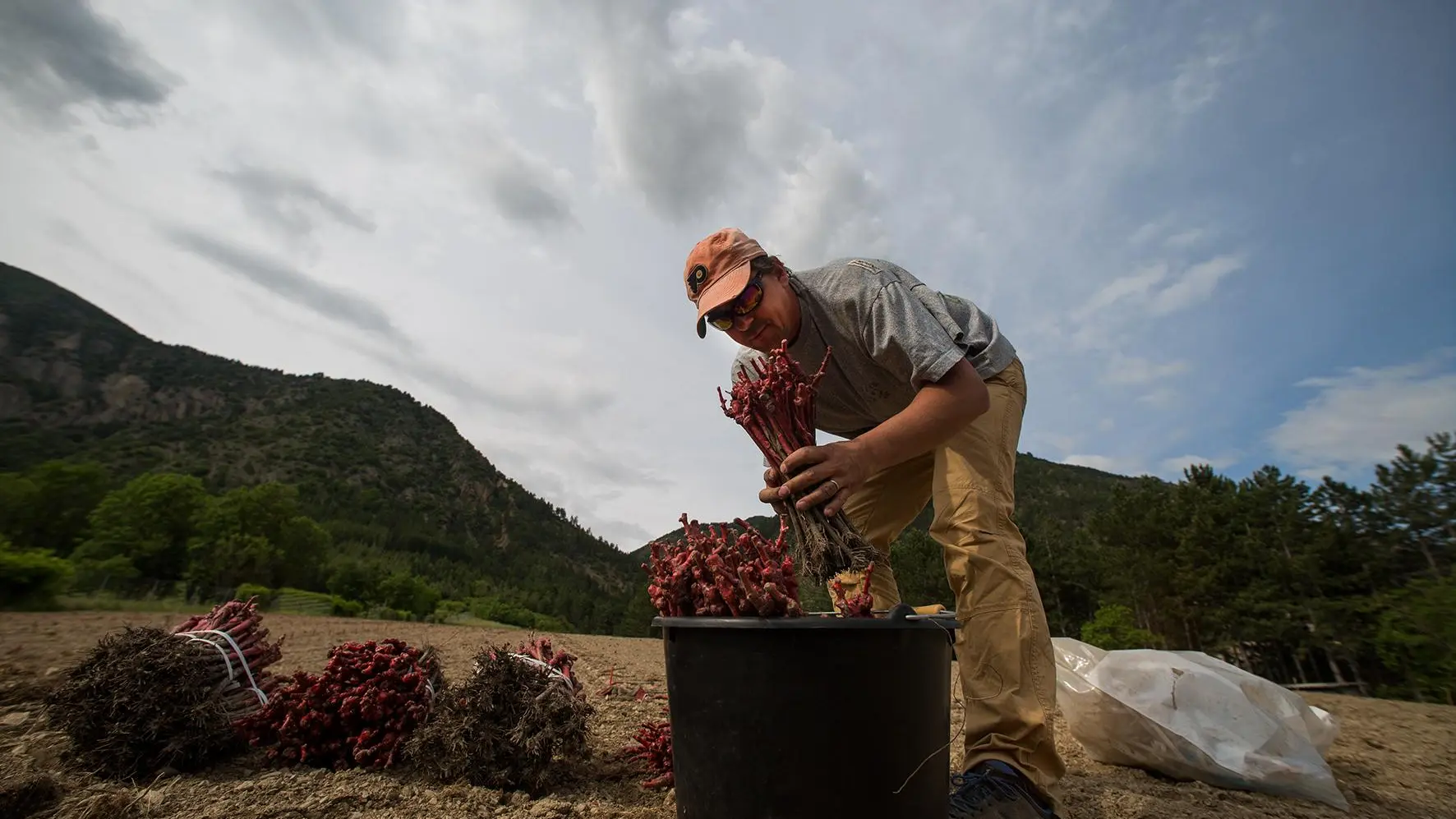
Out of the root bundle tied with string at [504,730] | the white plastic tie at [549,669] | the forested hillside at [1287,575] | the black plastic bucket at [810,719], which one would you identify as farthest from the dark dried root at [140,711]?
the forested hillside at [1287,575]

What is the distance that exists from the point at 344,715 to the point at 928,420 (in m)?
2.93

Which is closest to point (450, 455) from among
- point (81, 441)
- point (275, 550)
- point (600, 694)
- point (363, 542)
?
point (363, 542)

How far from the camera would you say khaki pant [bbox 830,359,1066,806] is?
2219 millimetres

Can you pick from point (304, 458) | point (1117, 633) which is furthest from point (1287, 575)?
point (304, 458)

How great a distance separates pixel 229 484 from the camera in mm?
70750

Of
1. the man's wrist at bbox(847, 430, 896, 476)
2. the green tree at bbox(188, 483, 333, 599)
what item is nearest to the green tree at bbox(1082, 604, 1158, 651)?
the man's wrist at bbox(847, 430, 896, 476)

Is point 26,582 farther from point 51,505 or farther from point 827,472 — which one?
point 51,505

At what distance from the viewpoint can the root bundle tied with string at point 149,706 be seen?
2.52 meters

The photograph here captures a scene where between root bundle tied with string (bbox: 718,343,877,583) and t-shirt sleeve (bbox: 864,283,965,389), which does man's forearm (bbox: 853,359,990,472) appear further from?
root bundle tied with string (bbox: 718,343,877,583)

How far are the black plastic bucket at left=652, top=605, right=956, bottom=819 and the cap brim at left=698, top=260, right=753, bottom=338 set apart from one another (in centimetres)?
140

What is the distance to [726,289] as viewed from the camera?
2.60 metres

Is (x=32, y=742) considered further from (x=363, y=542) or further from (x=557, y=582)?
(x=363, y=542)

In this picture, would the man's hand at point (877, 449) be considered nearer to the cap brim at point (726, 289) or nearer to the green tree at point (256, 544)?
the cap brim at point (726, 289)

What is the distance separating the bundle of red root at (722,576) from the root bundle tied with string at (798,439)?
145mm
